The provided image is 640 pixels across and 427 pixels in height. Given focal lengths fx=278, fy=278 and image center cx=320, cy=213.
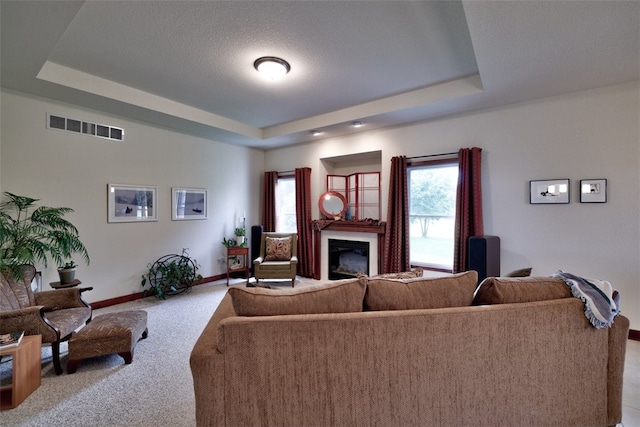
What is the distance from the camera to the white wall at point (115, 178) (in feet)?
10.3

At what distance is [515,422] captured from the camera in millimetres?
1465

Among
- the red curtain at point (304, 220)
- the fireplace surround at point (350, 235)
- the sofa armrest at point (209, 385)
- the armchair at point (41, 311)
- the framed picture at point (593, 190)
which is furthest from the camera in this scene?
the red curtain at point (304, 220)

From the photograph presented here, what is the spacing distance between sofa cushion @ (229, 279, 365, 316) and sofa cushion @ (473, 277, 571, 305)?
0.72 metres

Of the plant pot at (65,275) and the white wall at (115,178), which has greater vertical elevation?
the white wall at (115,178)

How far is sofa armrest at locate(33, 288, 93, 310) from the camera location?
8.59 feet

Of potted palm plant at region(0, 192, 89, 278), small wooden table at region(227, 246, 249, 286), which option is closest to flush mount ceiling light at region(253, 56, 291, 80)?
potted palm plant at region(0, 192, 89, 278)

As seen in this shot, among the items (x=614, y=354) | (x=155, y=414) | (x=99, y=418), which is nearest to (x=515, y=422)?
(x=614, y=354)

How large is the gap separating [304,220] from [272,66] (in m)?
2.97

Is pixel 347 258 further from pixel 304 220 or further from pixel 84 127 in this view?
pixel 84 127

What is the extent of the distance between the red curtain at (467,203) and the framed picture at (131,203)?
4.41 metres

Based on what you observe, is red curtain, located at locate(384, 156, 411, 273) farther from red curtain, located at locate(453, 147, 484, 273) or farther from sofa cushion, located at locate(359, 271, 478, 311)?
sofa cushion, located at locate(359, 271, 478, 311)

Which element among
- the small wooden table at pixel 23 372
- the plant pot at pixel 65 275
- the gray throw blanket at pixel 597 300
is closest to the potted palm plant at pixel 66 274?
the plant pot at pixel 65 275

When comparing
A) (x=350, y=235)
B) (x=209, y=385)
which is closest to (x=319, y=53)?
(x=209, y=385)

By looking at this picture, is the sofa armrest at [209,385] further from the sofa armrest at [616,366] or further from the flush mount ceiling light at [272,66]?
the flush mount ceiling light at [272,66]
